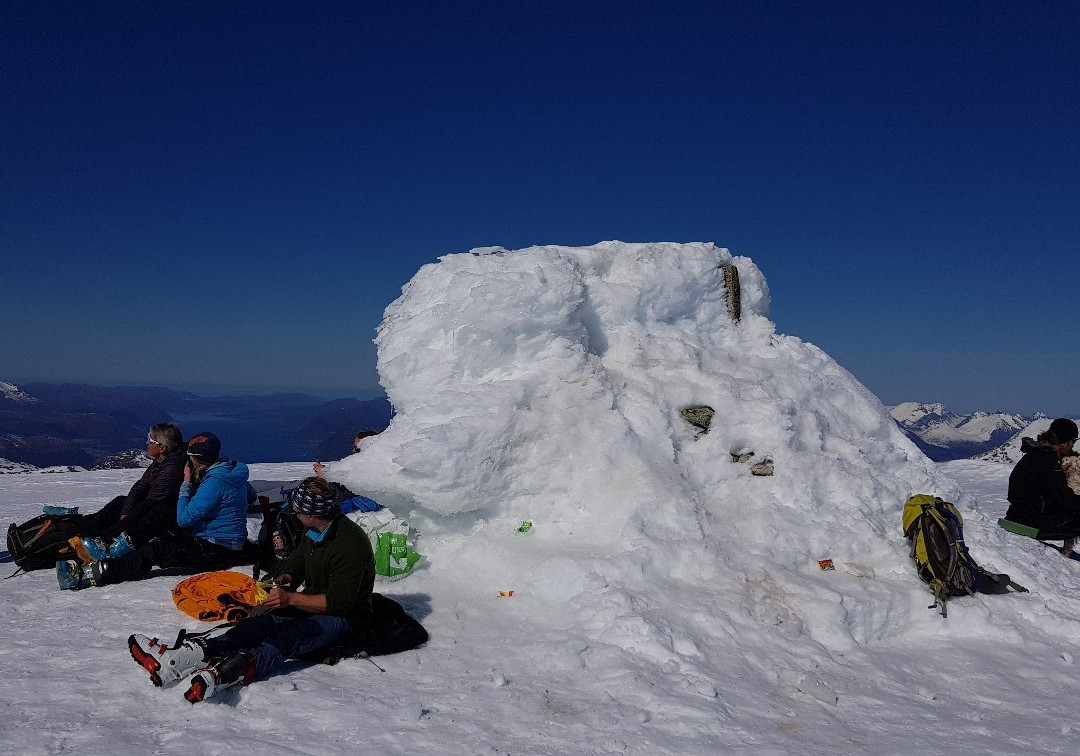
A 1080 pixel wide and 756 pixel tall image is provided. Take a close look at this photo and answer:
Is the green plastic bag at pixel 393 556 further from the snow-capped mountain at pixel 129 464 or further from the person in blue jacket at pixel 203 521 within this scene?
Result: the snow-capped mountain at pixel 129 464

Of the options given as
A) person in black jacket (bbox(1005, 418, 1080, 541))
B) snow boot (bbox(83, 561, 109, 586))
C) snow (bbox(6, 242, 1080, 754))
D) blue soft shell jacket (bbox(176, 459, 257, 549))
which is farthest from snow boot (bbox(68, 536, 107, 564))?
person in black jacket (bbox(1005, 418, 1080, 541))

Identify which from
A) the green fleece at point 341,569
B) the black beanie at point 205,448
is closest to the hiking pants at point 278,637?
the green fleece at point 341,569

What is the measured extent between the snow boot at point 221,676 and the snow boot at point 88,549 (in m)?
3.41

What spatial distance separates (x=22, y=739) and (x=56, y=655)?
5.24ft

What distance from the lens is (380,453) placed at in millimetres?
8336

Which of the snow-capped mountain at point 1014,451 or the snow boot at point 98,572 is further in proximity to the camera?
the snow-capped mountain at point 1014,451

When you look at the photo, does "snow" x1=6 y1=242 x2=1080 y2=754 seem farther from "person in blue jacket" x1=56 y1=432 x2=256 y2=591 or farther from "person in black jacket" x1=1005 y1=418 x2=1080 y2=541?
"person in black jacket" x1=1005 y1=418 x2=1080 y2=541

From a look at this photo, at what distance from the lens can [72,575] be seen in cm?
691

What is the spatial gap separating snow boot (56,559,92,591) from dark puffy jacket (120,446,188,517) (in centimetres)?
77

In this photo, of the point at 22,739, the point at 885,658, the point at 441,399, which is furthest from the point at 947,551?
the point at 22,739

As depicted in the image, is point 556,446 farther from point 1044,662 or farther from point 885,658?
point 1044,662

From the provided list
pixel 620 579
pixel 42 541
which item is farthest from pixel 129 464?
pixel 620 579

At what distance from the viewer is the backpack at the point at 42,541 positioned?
24.3 feet

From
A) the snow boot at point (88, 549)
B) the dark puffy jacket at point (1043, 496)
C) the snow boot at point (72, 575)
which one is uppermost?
the dark puffy jacket at point (1043, 496)
